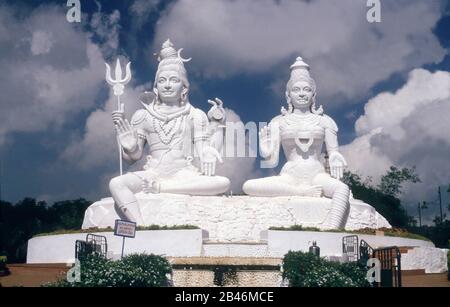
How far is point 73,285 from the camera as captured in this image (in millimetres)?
12531

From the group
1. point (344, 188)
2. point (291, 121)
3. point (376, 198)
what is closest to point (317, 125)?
point (291, 121)

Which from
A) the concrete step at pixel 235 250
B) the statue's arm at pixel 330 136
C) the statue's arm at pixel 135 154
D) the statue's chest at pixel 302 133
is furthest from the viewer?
the statue's arm at pixel 330 136

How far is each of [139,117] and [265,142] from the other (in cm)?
391

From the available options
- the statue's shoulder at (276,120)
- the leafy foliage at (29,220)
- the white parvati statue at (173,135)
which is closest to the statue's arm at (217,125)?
the white parvati statue at (173,135)

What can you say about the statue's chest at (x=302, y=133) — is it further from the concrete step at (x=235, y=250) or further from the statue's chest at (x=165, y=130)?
the concrete step at (x=235, y=250)

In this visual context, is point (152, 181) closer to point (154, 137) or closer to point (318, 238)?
point (154, 137)

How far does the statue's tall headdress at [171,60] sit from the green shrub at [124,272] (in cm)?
827

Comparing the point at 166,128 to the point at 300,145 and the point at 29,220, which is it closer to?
the point at 300,145

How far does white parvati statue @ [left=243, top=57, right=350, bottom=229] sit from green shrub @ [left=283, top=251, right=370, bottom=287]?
6.13 m

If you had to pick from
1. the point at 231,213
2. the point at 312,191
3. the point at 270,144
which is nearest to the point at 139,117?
the point at 270,144

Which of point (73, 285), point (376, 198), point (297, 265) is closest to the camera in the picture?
point (73, 285)

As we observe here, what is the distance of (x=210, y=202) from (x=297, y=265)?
6.16 meters

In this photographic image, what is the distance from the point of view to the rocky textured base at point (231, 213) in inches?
747

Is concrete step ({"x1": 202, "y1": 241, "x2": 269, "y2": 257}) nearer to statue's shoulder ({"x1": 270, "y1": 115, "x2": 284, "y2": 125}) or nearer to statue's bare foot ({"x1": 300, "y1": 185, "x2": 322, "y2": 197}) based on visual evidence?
statue's bare foot ({"x1": 300, "y1": 185, "x2": 322, "y2": 197})
